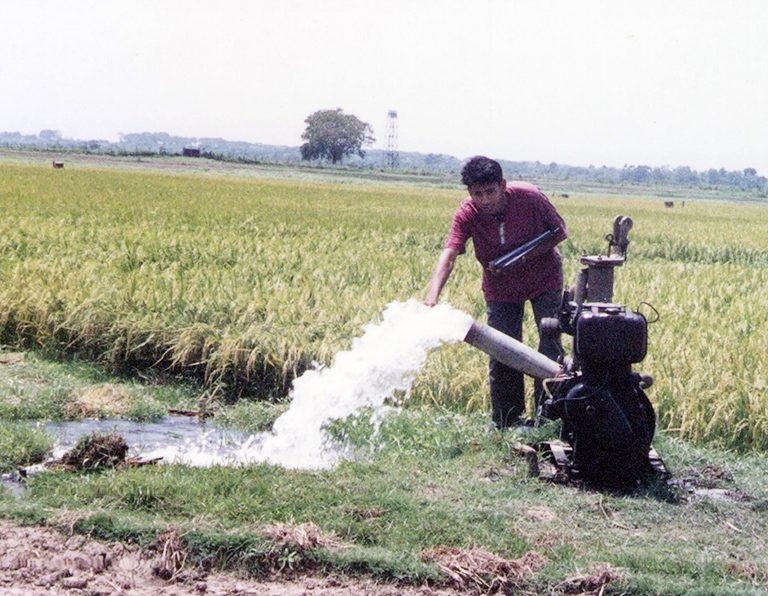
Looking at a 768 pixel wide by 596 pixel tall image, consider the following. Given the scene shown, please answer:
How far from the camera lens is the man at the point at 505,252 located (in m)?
5.41

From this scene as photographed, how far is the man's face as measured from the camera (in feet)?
17.5

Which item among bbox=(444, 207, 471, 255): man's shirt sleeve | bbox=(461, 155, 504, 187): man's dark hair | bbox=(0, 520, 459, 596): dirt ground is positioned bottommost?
bbox=(0, 520, 459, 596): dirt ground

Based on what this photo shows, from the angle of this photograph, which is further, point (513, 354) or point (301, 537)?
point (513, 354)

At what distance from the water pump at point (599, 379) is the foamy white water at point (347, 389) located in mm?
417

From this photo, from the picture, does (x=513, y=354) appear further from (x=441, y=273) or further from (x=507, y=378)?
(x=507, y=378)

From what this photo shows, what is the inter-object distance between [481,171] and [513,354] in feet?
3.30

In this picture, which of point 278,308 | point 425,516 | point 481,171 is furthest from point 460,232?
point 278,308

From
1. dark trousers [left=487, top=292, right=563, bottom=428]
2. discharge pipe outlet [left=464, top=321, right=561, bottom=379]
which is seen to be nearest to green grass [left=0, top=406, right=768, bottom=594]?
discharge pipe outlet [left=464, top=321, right=561, bottom=379]

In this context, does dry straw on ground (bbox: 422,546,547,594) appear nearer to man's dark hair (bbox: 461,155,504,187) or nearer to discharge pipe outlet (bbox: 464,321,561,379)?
discharge pipe outlet (bbox: 464,321,561,379)

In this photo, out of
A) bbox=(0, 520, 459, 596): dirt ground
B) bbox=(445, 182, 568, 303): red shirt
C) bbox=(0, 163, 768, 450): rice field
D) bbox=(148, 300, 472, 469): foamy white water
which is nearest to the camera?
bbox=(0, 520, 459, 596): dirt ground

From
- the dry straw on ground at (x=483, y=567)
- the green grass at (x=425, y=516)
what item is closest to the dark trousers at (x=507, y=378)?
the green grass at (x=425, y=516)

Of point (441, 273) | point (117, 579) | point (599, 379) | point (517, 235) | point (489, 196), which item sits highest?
point (489, 196)

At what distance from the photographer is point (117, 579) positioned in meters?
3.66

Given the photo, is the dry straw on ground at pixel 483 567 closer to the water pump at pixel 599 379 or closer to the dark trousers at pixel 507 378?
the water pump at pixel 599 379
